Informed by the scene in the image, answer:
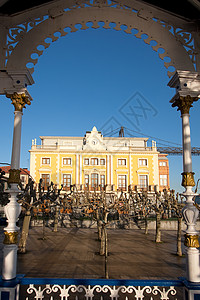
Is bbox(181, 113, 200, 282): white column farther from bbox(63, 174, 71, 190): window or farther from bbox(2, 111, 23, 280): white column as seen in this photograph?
bbox(63, 174, 71, 190): window

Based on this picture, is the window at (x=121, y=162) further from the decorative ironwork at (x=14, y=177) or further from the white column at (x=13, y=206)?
the decorative ironwork at (x=14, y=177)

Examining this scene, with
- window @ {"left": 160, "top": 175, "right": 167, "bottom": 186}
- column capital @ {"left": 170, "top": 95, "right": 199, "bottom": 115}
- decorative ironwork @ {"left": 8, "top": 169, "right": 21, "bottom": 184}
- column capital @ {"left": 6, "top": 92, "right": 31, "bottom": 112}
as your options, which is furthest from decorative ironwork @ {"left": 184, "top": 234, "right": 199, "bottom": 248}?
window @ {"left": 160, "top": 175, "right": 167, "bottom": 186}

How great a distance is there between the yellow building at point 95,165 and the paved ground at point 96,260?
18119 millimetres

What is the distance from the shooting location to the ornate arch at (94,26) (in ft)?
16.5

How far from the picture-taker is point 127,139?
123 ft

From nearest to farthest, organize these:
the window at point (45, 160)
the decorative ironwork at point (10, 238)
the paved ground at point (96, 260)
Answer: the decorative ironwork at point (10, 238) < the paved ground at point (96, 260) < the window at point (45, 160)

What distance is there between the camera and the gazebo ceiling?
5000 mm

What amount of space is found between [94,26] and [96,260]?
9.34 m

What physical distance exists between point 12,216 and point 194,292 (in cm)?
330

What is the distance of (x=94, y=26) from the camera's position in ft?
17.3

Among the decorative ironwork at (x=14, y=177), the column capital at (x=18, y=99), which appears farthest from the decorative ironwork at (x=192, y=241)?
the column capital at (x=18, y=99)

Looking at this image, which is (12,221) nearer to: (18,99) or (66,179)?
(18,99)

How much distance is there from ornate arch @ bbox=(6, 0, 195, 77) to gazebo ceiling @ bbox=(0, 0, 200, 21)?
0.33 metres

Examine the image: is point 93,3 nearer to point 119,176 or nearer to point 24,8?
point 24,8
